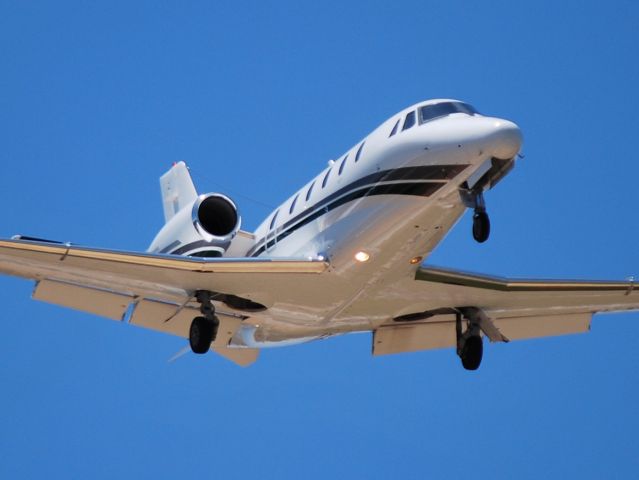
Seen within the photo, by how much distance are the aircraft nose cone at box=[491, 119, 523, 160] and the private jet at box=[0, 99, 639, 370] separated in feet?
0.06

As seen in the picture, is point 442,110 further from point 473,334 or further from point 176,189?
point 176,189

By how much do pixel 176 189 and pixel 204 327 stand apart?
646 centimetres

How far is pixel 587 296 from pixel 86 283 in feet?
27.5

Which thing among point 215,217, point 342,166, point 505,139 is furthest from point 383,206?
point 215,217

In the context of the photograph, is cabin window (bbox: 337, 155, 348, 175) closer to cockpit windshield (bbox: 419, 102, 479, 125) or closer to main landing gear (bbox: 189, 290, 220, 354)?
cockpit windshield (bbox: 419, 102, 479, 125)

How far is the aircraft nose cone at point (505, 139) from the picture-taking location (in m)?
17.0

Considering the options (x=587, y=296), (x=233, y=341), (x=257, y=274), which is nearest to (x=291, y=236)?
(x=257, y=274)

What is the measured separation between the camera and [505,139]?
17016 mm

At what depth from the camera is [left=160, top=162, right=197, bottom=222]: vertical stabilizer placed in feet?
83.4

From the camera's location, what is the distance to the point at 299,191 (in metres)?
21.0

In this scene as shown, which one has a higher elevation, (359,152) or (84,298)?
(359,152)

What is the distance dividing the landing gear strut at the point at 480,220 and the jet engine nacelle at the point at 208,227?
513cm

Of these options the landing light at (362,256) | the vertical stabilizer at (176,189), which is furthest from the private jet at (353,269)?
the vertical stabilizer at (176,189)

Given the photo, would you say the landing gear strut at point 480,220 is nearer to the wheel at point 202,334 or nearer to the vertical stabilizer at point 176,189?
the wheel at point 202,334
